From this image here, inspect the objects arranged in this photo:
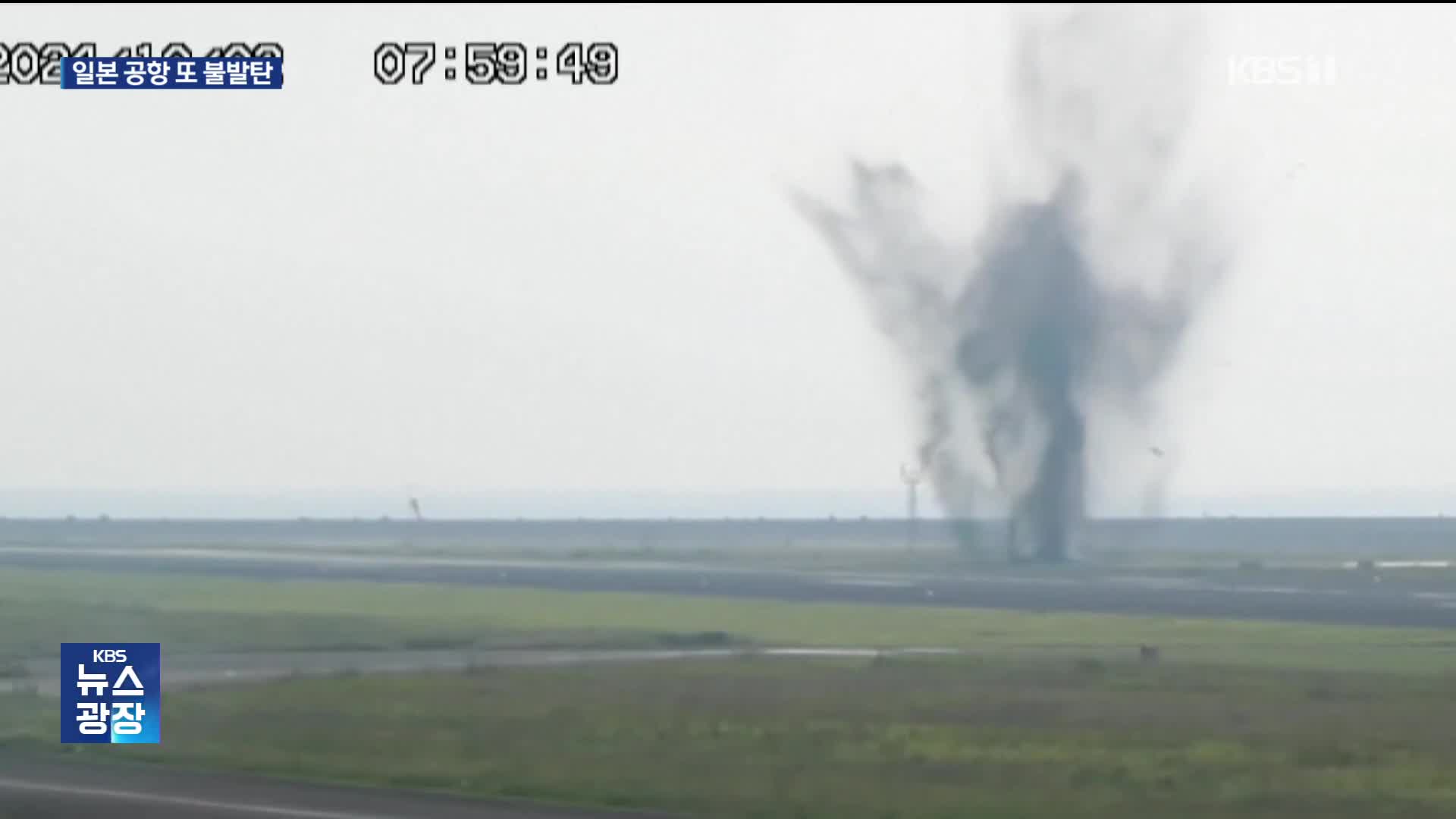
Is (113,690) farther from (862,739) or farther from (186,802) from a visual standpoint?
(862,739)

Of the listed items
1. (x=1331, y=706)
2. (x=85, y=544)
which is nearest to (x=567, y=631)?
(x=1331, y=706)

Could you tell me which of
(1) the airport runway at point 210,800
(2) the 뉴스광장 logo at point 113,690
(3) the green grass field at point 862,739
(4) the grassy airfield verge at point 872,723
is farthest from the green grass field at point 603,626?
(1) the airport runway at point 210,800

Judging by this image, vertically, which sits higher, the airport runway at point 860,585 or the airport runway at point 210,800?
the airport runway at point 860,585

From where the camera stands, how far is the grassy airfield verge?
34.2 meters

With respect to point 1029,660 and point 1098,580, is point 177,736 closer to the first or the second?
point 1029,660

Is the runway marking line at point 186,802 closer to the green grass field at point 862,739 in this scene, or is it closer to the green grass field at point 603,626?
the green grass field at point 862,739

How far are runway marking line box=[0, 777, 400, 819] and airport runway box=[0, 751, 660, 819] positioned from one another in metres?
0.01

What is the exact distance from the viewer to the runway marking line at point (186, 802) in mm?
30953

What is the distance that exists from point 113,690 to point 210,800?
3256 mm

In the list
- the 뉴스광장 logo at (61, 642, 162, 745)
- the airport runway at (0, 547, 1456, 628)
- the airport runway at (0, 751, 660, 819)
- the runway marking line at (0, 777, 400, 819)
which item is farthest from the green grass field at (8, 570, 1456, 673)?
the runway marking line at (0, 777, 400, 819)

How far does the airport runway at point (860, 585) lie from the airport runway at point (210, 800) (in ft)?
161

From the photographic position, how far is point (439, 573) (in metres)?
115

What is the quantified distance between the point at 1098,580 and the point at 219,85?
254ft

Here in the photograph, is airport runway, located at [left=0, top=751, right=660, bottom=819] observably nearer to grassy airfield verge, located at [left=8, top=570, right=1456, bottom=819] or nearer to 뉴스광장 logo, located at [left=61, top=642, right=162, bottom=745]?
뉴스광장 logo, located at [left=61, top=642, right=162, bottom=745]
